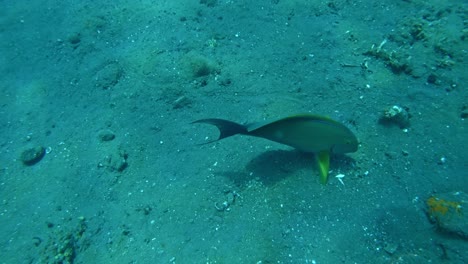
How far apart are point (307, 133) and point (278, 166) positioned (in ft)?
2.72

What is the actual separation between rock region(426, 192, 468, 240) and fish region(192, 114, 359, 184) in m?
1.16

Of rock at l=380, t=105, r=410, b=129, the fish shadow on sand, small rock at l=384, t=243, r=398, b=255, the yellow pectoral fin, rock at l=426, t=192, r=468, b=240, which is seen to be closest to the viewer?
rock at l=426, t=192, r=468, b=240

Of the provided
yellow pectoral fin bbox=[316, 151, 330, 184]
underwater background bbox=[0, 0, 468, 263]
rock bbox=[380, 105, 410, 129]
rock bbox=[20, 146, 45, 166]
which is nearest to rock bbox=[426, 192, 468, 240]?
underwater background bbox=[0, 0, 468, 263]

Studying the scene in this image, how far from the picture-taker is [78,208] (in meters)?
4.45

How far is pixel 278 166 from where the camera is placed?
409 cm

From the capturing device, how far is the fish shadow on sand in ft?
13.1

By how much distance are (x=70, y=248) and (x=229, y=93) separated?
3.68 metres

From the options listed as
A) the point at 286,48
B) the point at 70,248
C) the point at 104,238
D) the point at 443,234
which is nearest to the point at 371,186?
the point at 443,234

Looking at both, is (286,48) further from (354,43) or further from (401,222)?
(401,222)

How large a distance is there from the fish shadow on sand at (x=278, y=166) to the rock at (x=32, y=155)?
380 cm

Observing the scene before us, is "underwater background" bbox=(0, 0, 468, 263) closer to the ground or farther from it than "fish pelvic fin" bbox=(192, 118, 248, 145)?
closer to the ground

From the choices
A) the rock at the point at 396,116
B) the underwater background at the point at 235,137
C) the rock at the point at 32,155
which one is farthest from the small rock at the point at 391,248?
the rock at the point at 32,155

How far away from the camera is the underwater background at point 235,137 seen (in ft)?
11.7

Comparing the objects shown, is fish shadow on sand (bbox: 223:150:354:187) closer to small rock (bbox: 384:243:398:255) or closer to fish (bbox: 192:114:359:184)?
fish (bbox: 192:114:359:184)
